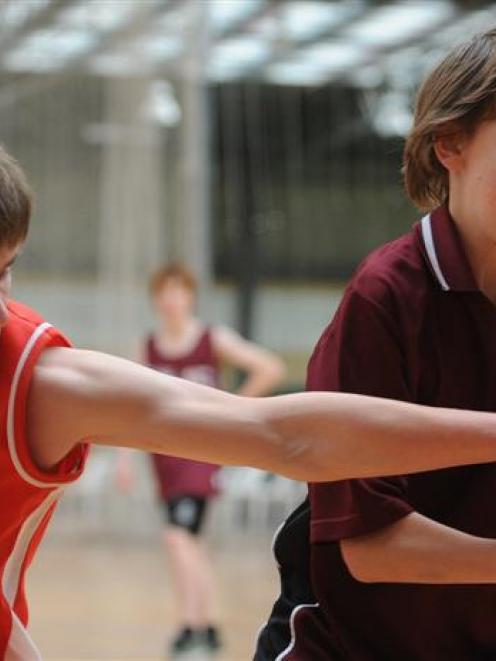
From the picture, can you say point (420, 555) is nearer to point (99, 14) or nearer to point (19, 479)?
point (19, 479)

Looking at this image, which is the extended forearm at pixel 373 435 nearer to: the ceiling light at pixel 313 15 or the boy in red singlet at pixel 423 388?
the boy in red singlet at pixel 423 388

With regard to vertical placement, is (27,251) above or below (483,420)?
below

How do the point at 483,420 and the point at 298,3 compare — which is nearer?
the point at 483,420

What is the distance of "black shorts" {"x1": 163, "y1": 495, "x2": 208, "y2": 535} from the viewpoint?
5809 mm

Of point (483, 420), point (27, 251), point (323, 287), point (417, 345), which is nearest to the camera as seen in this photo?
point (483, 420)

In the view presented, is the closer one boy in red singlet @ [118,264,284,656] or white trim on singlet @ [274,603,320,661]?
white trim on singlet @ [274,603,320,661]

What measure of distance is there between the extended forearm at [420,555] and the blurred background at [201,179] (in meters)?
4.56

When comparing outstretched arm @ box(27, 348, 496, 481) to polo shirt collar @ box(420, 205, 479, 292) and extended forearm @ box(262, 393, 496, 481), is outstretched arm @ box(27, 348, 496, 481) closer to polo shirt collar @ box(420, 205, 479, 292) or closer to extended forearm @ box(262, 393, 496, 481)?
extended forearm @ box(262, 393, 496, 481)

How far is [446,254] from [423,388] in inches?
6.0

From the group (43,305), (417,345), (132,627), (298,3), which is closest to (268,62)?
(298,3)

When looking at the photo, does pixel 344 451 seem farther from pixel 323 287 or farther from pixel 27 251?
pixel 323 287

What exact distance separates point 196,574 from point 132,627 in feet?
1.70

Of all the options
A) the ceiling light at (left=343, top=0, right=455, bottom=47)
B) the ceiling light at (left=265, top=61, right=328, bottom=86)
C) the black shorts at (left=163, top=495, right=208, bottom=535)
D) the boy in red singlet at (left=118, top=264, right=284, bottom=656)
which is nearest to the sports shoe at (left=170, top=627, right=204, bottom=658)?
the boy in red singlet at (left=118, top=264, right=284, bottom=656)

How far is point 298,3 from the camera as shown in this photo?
9.80 metres
